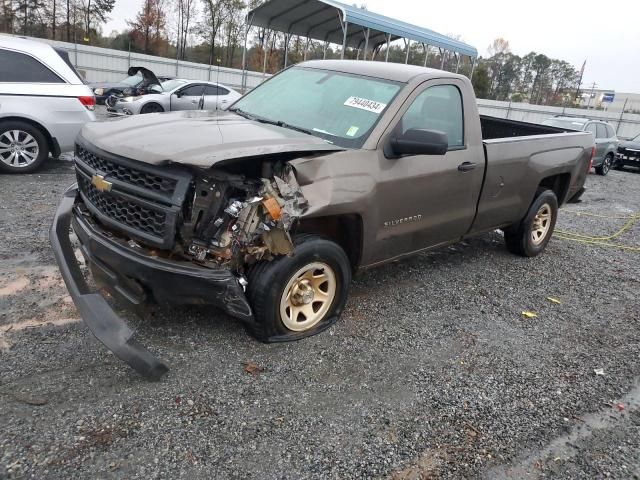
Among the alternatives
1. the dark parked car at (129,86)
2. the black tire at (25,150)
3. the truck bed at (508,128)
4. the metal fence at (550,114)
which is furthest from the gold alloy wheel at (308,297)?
the metal fence at (550,114)

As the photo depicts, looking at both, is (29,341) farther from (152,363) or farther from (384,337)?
(384,337)

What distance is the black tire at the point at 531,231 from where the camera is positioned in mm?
5478

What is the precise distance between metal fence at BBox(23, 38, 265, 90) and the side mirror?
23898 millimetres

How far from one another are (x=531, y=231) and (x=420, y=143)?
2.89 metres

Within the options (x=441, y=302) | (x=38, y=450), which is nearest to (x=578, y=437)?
(x=441, y=302)

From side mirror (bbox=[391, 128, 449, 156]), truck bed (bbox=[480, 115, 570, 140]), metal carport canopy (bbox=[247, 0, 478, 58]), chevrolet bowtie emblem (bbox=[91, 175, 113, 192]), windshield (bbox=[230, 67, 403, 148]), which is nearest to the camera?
chevrolet bowtie emblem (bbox=[91, 175, 113, 192])

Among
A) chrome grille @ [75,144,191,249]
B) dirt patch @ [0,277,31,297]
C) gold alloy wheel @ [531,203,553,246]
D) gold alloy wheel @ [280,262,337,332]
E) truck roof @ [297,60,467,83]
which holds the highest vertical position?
truck roof @ [297,60,467,83]

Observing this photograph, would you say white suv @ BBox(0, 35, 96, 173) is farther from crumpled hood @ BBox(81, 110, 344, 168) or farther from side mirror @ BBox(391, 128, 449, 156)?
side mirror @ BBox(391, 128, 449, 156)

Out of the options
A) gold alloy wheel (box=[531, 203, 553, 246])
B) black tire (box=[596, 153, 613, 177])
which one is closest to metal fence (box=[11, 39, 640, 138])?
black tire (box=[596, 153, 613, 177])

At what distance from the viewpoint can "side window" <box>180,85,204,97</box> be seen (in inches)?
577

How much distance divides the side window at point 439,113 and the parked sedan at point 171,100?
10.5 m

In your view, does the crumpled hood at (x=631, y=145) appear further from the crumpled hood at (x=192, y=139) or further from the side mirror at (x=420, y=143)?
the crumpled hood at (x=192, y=139)

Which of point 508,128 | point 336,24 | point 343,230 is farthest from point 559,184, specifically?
point 336,24

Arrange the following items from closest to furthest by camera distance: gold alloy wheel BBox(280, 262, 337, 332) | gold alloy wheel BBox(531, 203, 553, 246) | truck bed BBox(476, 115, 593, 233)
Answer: gold alloy wheel BBox(280, 262, 337, 332) → truck bed BBox(476, 115, 593, 233) → gold alloy wheel BBox(531, 203, 553, 246)
